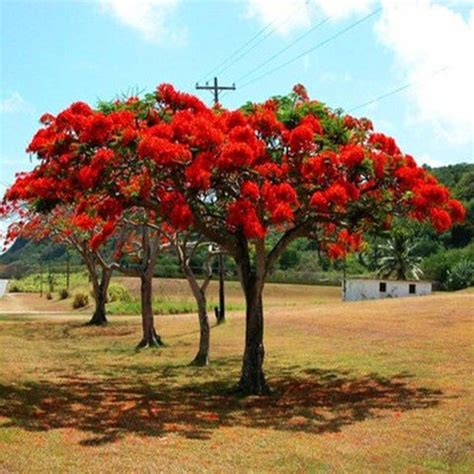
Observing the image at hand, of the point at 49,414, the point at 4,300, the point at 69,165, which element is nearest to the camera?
the point at 49,414

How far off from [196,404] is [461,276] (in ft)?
173

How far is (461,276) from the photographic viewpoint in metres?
62.5

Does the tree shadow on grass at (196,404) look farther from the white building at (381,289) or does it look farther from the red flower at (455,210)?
the white building at (381,289)

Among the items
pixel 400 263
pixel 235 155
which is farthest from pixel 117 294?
pixel 235 155

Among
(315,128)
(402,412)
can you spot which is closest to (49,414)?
(402,412)

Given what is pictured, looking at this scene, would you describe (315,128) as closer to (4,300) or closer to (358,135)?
(358,135)

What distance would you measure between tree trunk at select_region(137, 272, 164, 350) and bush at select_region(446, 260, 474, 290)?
143 ft

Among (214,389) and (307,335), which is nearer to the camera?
(214,389)

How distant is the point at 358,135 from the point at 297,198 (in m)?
1.89

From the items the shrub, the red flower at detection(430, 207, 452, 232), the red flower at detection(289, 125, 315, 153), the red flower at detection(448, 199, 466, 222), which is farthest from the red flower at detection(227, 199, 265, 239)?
the shrub

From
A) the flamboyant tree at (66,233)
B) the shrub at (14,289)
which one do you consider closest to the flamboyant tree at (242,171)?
the flamboyant tree at (66,233)

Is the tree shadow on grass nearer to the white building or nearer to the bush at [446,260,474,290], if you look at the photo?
the white building

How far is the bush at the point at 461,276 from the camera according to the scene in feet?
204

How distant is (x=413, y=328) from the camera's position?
83.0 feet
